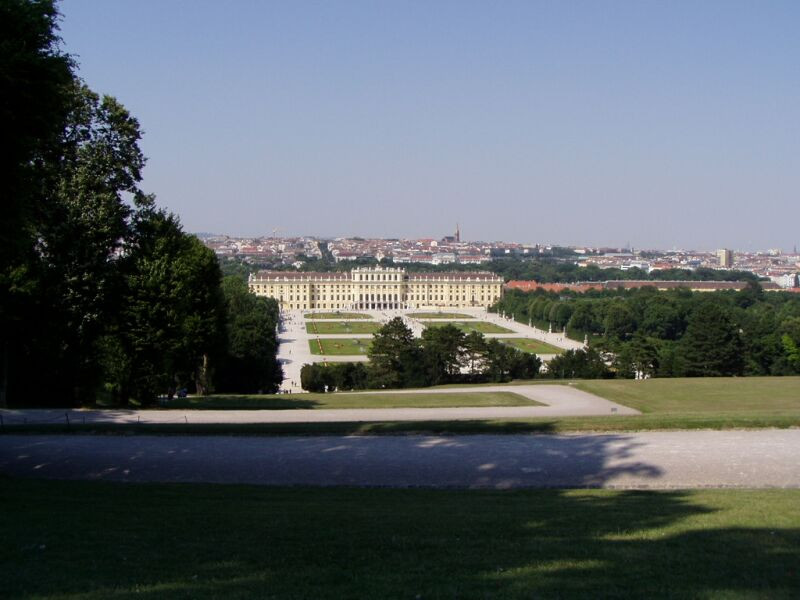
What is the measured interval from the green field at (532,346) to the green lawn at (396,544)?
48.7 meters

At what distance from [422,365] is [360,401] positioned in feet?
44.8

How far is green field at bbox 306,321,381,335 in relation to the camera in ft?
246

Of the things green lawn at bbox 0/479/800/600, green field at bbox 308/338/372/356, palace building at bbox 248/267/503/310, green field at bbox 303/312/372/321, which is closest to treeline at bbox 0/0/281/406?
green lawn at bbox 0/479/800/600

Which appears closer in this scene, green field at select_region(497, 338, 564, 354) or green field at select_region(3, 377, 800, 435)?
green field at select_region(3, 377, 800, 435)

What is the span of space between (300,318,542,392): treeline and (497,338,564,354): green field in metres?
19.3

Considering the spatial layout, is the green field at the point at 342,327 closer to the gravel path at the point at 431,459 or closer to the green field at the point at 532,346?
the green field at the point at 532,346

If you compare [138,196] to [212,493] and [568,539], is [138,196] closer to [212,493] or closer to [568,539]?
[212,493]

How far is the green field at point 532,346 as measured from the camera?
2281 inches

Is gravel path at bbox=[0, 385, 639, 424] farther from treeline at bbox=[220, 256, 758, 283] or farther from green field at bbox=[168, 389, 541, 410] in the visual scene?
treeline at bbox=[220, 256, 758, 283]

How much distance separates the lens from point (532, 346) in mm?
61250

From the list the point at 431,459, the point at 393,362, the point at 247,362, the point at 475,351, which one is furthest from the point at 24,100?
the point at 475,351

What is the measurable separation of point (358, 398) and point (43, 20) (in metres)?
14.4

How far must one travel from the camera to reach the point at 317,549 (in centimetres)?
600

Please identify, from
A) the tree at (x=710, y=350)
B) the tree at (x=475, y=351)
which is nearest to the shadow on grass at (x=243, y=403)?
the tree at (x=475, y=351)
